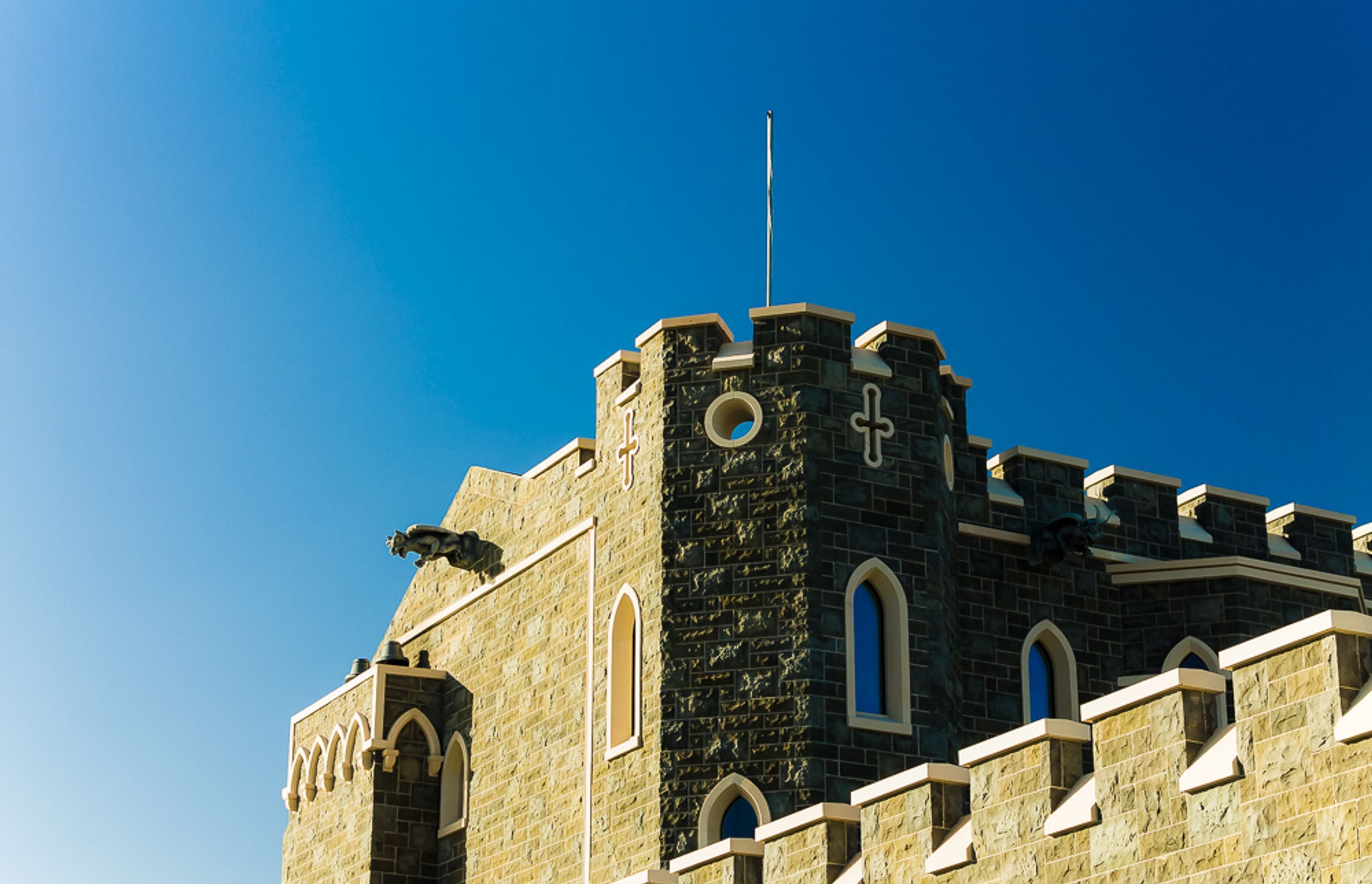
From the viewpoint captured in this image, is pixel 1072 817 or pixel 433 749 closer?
pixel 1072 817

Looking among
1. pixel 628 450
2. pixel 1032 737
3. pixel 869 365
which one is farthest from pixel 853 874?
pixel 628 450

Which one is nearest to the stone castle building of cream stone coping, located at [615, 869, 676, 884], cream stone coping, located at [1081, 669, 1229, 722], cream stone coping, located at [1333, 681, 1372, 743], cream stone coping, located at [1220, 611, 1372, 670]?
cream stone coping, located at [615, 869, 676, 884]

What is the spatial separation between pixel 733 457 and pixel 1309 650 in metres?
9.97

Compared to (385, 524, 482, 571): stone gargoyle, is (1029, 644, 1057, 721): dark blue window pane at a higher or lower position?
lower

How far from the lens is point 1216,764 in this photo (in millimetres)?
9344

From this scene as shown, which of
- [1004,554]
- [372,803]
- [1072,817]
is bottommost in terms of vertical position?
[1072,817]

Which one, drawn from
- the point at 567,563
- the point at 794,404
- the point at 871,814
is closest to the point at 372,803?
the point at 567,563

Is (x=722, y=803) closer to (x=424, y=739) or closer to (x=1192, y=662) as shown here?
(x=1192, y=662)

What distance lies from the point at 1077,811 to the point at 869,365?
360 inches

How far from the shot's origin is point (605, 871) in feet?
59.5

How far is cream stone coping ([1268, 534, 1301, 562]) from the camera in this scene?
22.3 metres

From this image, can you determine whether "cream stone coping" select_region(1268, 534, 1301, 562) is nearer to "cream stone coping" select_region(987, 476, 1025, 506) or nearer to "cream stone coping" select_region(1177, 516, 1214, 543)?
"cream stone coping" select_region(1177, 516, 1214, 543)

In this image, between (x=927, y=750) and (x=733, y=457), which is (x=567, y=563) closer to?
(x=733, y=457)

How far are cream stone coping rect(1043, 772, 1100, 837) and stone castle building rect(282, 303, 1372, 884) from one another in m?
1.00
